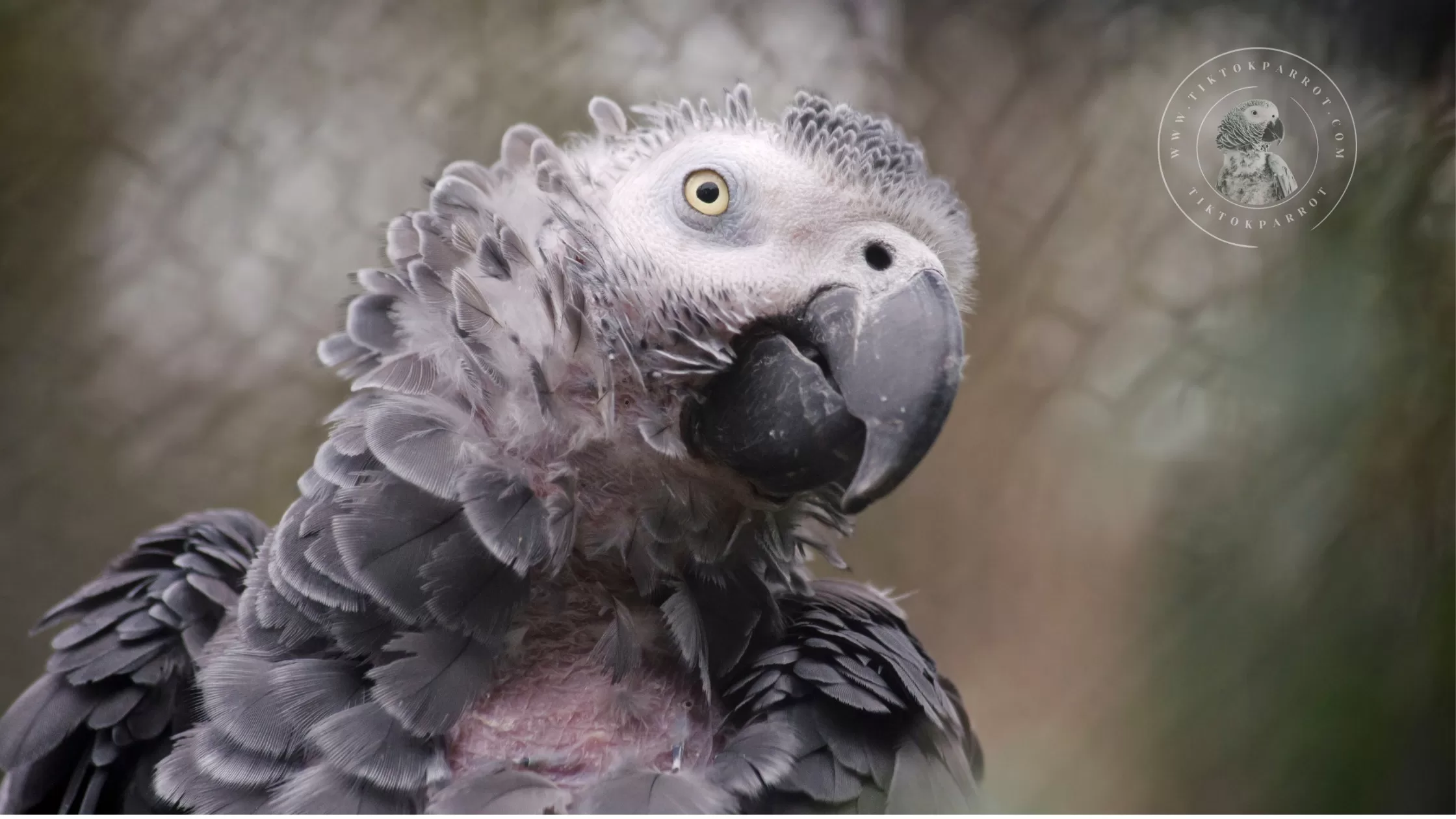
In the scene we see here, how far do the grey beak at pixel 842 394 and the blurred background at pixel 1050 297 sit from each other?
379 millimetres

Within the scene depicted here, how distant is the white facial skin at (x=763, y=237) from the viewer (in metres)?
0.65

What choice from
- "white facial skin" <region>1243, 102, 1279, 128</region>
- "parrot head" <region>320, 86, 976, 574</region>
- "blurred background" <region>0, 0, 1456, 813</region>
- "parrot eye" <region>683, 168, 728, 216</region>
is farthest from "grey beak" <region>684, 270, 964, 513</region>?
"white facial skin" <region>1243, 102, 1279, 128</region>

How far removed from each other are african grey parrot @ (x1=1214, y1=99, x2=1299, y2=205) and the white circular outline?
0.04 m

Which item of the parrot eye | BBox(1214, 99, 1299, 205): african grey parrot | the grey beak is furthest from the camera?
BBox(1214, 99, 1299, 205): african grey parrot

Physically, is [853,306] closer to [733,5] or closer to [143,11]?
[733,5]

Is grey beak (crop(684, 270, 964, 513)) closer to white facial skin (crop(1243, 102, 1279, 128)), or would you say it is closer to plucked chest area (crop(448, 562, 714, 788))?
plucked chest area (crop(448, 562, 714, 788))

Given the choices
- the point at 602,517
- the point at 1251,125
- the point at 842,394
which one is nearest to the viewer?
the point at 842,394

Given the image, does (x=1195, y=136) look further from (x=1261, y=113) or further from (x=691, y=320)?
(x=691, y=320)

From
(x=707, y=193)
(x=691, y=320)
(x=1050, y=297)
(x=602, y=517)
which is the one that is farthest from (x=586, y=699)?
(x=1050, y=297)

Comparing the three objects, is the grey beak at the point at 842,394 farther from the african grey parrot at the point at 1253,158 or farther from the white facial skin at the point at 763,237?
the african grey parrot at the point at 1253,158

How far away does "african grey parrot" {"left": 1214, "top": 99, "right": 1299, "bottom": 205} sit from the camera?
0.88 meters

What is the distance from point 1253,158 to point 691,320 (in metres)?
0.64

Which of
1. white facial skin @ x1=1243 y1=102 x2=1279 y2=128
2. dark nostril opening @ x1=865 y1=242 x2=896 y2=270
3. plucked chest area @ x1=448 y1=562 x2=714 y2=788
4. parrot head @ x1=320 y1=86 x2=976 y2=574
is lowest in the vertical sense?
plucked chest area @ x1=448 y1=562 x2=714 y2=788

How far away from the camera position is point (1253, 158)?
0.88m
